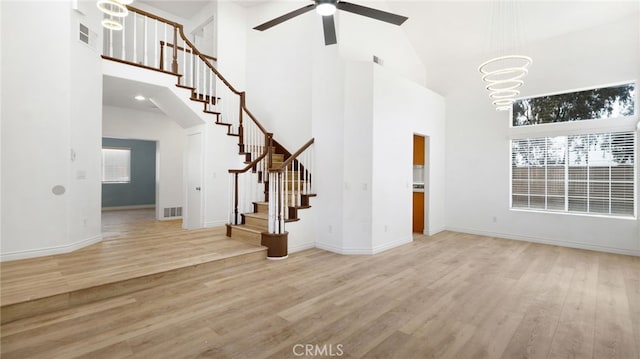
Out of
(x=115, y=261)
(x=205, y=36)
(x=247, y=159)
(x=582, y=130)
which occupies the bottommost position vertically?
(x=115, y=261)

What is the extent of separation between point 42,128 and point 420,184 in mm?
7059

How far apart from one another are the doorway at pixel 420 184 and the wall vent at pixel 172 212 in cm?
645

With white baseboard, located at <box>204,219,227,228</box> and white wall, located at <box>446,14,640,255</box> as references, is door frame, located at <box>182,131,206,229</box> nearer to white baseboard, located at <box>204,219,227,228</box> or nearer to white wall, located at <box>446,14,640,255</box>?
white baseboard, located at <box>204,219,227,228</box>

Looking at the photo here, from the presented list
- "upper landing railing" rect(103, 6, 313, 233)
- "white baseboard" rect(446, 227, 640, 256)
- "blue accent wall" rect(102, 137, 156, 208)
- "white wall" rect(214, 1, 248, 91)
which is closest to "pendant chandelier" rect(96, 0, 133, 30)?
"upper landing railing" rect(103, 6, 313, 233)

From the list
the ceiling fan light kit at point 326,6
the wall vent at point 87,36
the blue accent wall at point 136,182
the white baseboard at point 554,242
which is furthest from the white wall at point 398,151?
the blue accent wall at point 136,182

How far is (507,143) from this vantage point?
6.46 meters

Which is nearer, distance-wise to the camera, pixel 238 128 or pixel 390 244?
pixel 390 244

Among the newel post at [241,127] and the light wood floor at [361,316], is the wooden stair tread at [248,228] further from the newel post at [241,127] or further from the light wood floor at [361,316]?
the newel post at [241,127]

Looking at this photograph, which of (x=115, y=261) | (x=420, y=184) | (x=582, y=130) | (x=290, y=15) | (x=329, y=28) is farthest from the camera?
(x=420, y=184)

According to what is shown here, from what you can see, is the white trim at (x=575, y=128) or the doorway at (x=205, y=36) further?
the doorway at (x=205, y=36)

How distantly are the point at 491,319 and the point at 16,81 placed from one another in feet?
20.7

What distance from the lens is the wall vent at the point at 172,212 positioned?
8009 mm

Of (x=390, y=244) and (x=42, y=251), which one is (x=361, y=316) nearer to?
(x=390, y=244)

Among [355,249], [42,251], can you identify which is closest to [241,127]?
[355,249]
